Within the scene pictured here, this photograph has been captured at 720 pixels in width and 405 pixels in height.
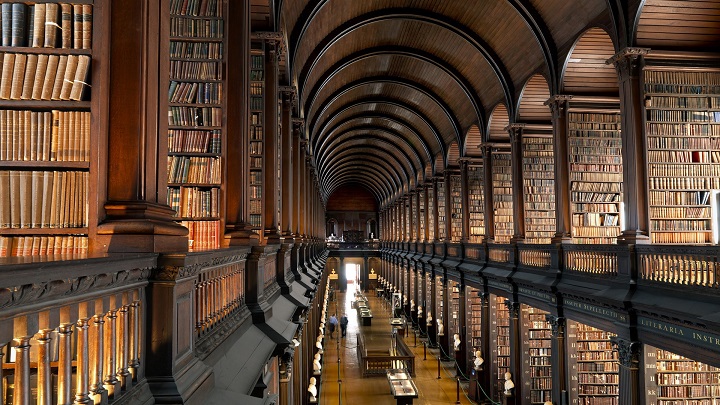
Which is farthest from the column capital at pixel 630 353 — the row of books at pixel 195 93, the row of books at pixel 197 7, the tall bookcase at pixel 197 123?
the row of books at pixel 197 7

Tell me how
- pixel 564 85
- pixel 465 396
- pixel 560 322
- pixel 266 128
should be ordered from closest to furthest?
1. pixel 266 128
2. pixel 560 322
3. pixel 564 85
4. pixel 465 396

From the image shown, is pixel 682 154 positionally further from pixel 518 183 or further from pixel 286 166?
pixel 286 166

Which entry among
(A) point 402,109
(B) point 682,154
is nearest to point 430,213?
(A) point 402,109

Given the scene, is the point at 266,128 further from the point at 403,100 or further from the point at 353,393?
the point at 403,100

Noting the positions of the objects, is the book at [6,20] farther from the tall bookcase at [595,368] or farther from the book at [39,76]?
the tall bookcase at [595,368]

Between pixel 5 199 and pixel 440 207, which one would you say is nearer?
pixel 5 199

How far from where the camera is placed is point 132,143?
8.41ft

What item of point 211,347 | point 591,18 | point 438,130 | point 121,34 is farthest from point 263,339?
point 438,130

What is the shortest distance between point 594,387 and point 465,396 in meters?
5.23

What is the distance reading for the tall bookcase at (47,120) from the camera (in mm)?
2639

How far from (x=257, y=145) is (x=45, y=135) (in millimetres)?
4186

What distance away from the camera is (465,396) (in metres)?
15.0

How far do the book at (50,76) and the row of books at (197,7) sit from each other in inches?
108

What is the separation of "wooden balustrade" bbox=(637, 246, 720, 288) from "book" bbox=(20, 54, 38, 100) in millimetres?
6339
